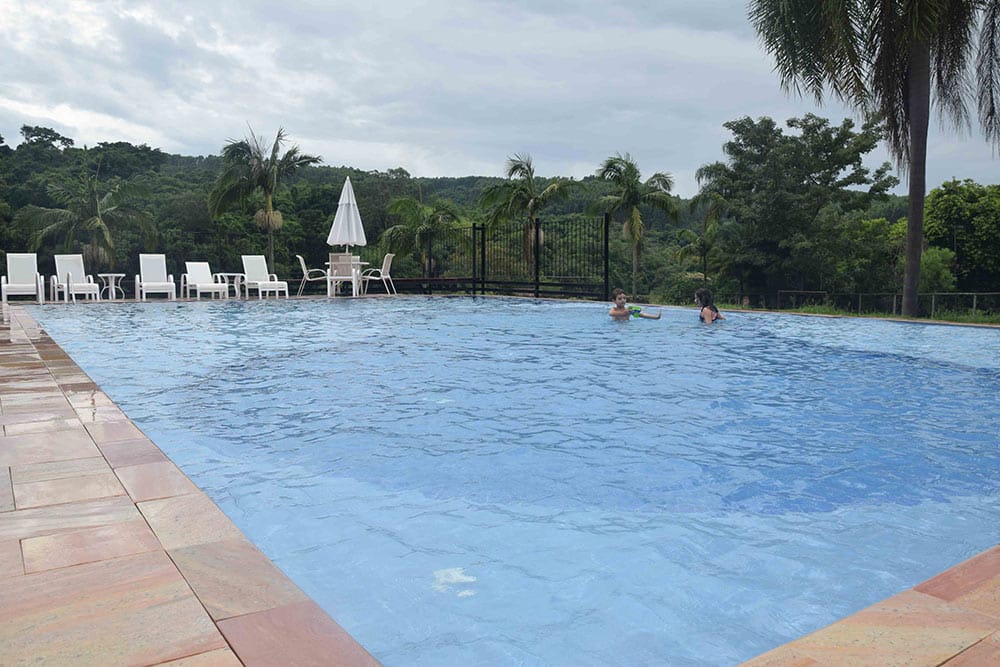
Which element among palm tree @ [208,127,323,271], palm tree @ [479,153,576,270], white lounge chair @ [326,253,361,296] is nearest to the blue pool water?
white lounge chair @ [326,253,361,296]

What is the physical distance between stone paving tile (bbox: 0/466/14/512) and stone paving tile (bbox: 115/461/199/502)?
1.17 feet

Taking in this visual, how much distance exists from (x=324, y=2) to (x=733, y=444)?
51.4ft

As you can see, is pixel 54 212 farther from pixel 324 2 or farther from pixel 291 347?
pixel 291 347

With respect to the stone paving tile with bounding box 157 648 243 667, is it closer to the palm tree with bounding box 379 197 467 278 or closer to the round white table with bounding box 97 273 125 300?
the round white table with bounding box 97 273 125 300

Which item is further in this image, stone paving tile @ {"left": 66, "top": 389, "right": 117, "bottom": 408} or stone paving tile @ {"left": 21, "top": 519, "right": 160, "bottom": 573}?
stone paving tile @ {"left": 66, "top": 389, "right": 117, "bottom": 408}

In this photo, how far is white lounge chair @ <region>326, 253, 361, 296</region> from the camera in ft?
55.0

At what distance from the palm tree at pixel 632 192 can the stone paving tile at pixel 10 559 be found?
23369 millimetres

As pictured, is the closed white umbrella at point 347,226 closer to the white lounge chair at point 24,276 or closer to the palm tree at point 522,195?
the white lounge chair at point 24,276

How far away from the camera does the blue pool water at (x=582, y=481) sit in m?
2.15

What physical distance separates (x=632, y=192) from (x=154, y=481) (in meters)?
23.7

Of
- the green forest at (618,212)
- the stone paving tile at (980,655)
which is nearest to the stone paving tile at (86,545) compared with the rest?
the stone paving tile at (980,655)

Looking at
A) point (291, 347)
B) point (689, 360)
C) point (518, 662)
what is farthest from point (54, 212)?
point (518, 662)

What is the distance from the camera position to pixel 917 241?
A: 1218cm

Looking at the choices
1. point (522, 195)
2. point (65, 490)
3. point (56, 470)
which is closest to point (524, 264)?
point (522, 195)
